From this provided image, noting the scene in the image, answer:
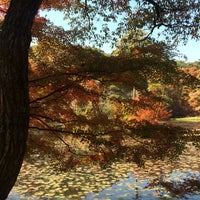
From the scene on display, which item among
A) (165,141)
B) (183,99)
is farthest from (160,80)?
(183,99)

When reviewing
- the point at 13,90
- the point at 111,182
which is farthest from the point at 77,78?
the point at 111,182

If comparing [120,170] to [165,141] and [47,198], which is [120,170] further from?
[165,141]

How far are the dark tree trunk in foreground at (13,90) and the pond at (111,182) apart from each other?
117 inches

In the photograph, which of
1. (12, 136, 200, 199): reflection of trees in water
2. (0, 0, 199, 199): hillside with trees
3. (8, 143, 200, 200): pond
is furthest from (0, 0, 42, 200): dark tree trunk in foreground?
(12, 136, 200, 199): reflection of trees in water

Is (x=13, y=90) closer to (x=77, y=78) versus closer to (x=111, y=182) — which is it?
(x=77, y=78)

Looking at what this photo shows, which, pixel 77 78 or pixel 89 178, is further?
pixel 89 178

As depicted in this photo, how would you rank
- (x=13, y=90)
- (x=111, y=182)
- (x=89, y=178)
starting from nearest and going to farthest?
(x=13, y=90)
(x=111, y=182)
(x=89, y=178)

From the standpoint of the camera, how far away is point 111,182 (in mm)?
7449

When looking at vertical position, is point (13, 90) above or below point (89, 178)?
above

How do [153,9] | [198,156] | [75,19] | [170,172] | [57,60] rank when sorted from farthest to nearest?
[198,156]
[170,172]
[75,19]
[153,9]
[57,60]

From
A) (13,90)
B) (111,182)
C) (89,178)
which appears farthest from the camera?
(89,178)

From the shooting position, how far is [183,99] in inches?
1378

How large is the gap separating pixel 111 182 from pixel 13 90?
5676 mm

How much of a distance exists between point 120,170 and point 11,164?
22.3 ft
